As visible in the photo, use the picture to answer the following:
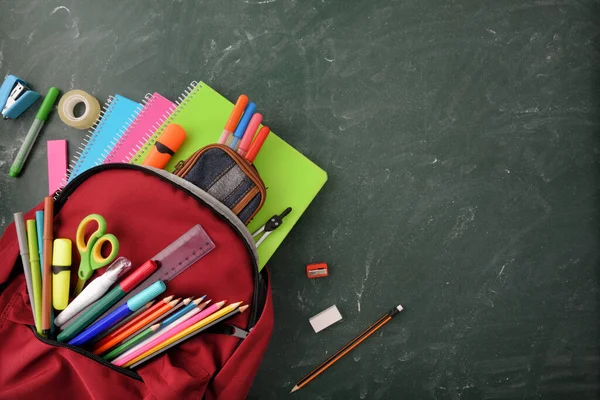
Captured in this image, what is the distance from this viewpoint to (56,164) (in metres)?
0.84

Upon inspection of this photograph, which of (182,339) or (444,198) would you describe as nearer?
(182,339)

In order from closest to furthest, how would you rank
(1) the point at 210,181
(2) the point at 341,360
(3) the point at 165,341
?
(3) the point at 165,341
(1) the point at 210,181
(2) the point at 341,360

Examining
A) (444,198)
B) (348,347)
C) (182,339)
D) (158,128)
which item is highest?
(158,128)

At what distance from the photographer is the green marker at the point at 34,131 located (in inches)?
33.1

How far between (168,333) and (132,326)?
0.18 feet

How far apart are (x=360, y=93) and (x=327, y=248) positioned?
0.30 metres

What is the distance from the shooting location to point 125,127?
0.82 meters

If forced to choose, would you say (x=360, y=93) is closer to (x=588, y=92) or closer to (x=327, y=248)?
(x=327, y=248)

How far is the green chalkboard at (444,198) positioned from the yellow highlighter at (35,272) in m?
0.38

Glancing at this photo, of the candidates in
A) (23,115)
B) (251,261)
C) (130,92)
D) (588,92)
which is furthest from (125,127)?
(588,92)

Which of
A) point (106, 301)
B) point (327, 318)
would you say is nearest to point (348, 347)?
point (327, 318)

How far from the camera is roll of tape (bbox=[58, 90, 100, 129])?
A: 805mm

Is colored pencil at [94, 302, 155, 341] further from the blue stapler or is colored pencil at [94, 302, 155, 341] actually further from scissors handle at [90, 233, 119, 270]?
the blue stapler

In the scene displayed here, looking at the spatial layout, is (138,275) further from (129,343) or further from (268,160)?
(268,160)
